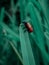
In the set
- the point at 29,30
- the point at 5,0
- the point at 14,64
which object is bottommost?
the point at 14,64

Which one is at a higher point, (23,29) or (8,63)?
(23,29)

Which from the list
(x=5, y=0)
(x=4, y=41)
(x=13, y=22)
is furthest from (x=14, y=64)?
(x=5, y=0)

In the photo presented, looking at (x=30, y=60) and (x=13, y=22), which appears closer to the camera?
(x=30, y=60)

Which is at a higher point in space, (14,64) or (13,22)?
(13,22)

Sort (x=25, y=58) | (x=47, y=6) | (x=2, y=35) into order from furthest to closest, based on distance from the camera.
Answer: (x=2, y=35)
(x=47, y=6)
(x=25, y=58)

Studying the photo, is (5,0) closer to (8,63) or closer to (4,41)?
(4,41)

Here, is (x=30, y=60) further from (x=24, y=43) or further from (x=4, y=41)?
(x=4, y=41)

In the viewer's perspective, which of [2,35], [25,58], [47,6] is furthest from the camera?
[2,35]

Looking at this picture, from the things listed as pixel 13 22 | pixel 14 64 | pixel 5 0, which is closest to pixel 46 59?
pixel 14 64

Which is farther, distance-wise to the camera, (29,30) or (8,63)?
(8,63)
